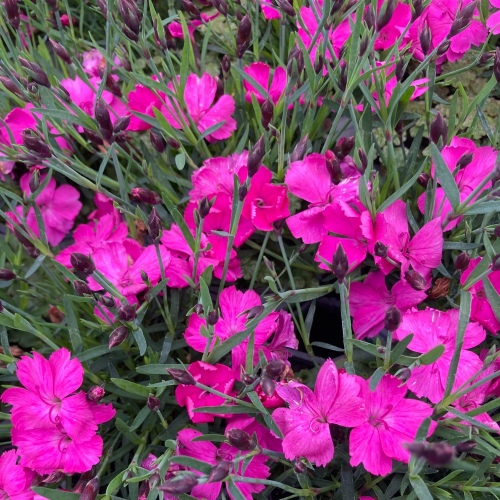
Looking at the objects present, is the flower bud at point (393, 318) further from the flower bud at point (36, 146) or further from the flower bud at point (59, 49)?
the flower bud at point (59, 49)

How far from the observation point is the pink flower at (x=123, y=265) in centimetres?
92

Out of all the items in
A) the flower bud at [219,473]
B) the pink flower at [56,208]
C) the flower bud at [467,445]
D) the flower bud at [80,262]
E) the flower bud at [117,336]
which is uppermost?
the flower bud at [80,262]

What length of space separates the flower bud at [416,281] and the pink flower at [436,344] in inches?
2.3

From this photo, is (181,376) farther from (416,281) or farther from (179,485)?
(416,281)

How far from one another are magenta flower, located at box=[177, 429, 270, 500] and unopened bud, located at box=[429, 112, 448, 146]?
59 cm

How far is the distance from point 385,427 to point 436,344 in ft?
0.50

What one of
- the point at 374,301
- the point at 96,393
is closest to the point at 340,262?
the point at 374,301

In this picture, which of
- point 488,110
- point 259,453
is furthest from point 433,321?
point 488,110

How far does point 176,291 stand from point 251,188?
258 mm

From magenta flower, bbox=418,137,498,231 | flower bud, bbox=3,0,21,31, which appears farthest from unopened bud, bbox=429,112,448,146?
flower bud, bbox=3,0,21,31

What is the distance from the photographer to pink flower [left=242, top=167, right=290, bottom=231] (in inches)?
34.4

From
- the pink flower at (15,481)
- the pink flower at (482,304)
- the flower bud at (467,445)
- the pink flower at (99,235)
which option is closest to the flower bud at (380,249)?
the pink flower at (482,304)

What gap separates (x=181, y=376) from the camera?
2.35 ft

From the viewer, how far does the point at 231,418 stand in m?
0.80
